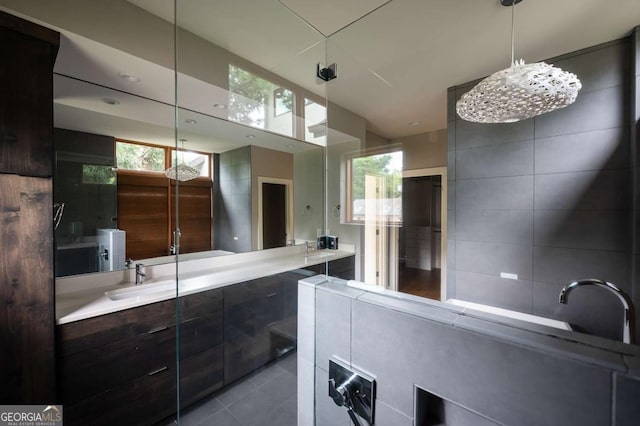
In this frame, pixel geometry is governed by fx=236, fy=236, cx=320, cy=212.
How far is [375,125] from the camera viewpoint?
2.47 meters

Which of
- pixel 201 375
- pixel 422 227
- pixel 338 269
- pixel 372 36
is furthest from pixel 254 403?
pixel 372 36

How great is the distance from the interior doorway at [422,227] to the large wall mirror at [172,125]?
3.53 ft

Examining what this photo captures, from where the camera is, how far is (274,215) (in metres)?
2.46

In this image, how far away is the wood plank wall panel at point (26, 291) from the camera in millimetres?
1078

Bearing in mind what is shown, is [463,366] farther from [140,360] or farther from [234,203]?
[234,203]

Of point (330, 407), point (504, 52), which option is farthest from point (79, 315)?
point (504, 52)

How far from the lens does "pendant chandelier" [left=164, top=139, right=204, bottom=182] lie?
6.13 feet

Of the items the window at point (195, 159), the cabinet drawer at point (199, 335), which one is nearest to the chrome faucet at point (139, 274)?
the cabinet drawer at point (199, 335)

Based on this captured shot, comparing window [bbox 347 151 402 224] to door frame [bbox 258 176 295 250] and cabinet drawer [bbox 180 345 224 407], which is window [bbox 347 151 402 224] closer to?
door frame [bbox 258 176 295 250]

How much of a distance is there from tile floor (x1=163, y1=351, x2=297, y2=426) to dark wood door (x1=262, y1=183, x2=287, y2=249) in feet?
3.78

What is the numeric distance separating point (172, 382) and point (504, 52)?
3039 mm

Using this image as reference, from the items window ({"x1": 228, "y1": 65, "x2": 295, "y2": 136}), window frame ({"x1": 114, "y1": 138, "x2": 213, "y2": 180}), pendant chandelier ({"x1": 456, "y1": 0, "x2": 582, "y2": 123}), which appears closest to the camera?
pendant chandelier ({"x1": 456, "y1": 0, "x2": 582, "y2": 123})

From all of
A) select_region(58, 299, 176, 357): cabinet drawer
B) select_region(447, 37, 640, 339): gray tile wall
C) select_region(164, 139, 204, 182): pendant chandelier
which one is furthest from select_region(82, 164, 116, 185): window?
select_region(447, 37, 640, 339): gray tile wall

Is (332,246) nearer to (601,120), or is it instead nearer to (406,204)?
(406,204)
